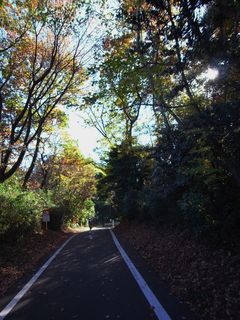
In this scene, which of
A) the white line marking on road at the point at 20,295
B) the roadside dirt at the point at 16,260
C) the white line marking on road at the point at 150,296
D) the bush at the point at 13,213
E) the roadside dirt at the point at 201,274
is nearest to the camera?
the white line marking on road at the point at 150,296

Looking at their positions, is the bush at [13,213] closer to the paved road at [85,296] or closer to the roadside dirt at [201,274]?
the paved road at [85,296]

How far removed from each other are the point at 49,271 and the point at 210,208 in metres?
4.99

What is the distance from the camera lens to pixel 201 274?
25.8 feet

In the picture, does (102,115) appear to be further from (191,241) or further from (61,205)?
(191,241)

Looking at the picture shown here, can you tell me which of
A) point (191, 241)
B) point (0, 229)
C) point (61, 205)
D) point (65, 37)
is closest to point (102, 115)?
point (61, 205)

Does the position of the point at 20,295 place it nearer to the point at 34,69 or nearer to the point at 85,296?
the point at 85,296

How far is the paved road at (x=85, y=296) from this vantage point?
19.5ft

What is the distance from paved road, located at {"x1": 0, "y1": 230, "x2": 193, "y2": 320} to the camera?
595 cm

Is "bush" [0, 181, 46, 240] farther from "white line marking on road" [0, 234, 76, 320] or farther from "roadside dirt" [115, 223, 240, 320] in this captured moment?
"roadside dirt" [115, 223, 240, 320]

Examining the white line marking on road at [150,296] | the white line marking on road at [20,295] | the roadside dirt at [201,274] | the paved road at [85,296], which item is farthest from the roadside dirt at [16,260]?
the roadside dirt at [201,274]

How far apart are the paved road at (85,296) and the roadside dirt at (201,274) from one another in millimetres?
855

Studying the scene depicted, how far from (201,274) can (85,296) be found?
2.61 metres

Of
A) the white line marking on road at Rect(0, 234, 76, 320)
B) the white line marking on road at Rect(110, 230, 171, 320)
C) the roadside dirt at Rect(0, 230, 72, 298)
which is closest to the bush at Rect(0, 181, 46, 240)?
the roadside dirt at Rect(0, 230, 72, 298)

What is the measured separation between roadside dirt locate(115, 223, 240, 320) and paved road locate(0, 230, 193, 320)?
33.6 inches
